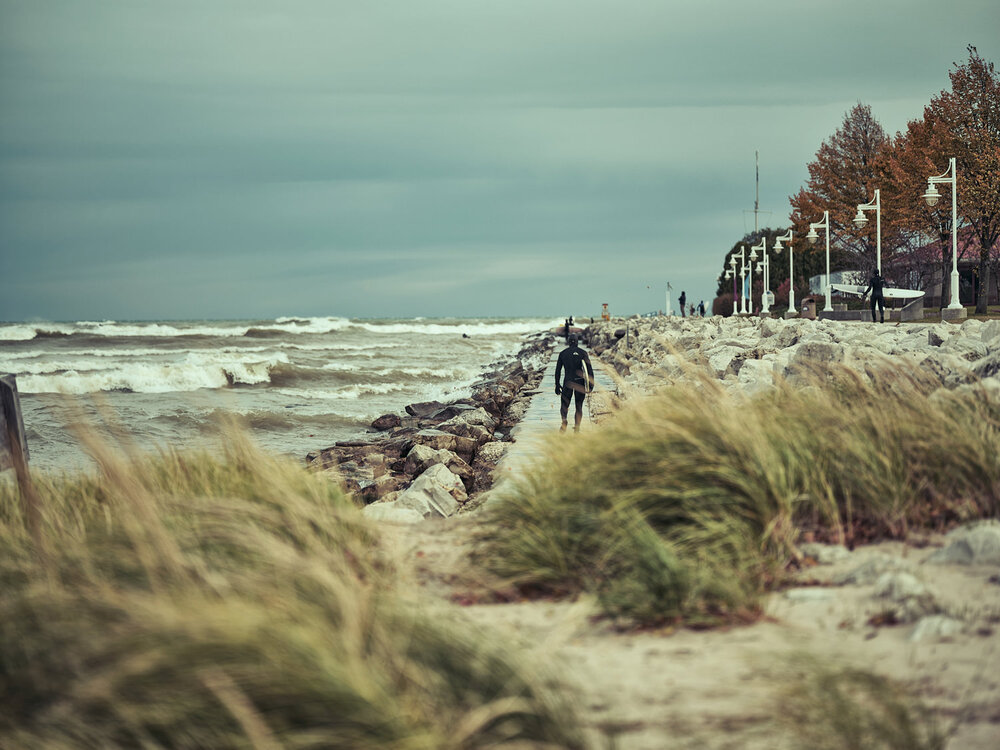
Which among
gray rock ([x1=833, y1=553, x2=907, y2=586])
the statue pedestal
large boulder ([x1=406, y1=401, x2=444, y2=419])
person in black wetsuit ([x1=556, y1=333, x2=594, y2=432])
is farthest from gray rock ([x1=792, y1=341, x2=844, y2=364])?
the statue pedestal

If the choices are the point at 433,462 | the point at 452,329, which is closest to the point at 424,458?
the point at 433,462

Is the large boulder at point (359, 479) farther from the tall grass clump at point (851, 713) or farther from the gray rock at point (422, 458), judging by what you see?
the tall grass clump at point (851, 713)

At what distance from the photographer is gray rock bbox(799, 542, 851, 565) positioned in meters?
4.37

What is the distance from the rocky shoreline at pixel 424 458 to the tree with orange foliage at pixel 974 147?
2181 cm

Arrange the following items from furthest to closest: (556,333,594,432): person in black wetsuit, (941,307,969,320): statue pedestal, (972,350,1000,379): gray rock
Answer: (941,307,969,320): statue pedestal
(556,333,594,432): person in black wetsuit
(972,350,1000,379): gray rock

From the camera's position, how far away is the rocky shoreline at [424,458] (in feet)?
31.8

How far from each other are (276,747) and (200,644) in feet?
1.55

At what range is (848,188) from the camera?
4703 centimetres

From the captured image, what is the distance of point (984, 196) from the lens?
1251 inches

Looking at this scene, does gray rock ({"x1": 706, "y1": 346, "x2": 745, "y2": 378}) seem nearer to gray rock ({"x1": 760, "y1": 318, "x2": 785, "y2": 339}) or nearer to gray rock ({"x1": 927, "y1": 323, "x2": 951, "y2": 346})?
gray rock ({"x1": 927, "y1": 323, "x2": 951, "y2": 346})

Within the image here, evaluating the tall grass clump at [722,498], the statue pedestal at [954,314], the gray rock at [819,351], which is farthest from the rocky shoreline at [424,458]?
the statue pedestal at [954,314]

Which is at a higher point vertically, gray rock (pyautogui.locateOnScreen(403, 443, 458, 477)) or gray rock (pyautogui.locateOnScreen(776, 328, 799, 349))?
gray rock (pyautogui.locateOnScreen(776, 328, 799, 349))

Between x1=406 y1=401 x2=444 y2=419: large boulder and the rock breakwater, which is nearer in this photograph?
the rock breakwater

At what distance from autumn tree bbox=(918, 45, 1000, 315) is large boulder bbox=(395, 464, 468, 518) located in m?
28.3
